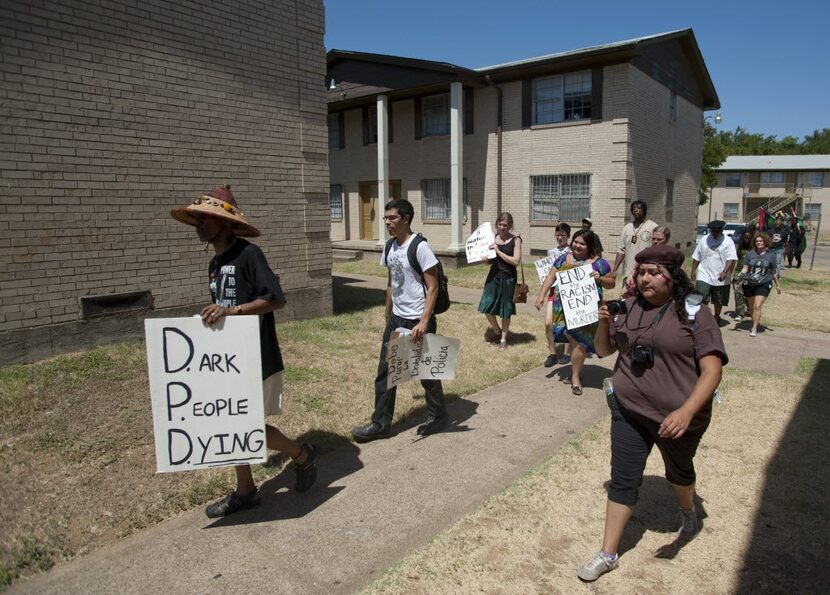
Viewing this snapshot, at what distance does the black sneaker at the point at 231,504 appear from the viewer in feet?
12.5

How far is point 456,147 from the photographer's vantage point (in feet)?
58.6

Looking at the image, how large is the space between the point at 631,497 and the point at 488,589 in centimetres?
87

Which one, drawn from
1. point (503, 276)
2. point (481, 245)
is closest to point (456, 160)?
point (481, 245)

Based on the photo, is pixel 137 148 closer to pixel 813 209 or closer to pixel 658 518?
pixel 658 518

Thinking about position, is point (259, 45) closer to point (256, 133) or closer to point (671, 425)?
point (256, 133)

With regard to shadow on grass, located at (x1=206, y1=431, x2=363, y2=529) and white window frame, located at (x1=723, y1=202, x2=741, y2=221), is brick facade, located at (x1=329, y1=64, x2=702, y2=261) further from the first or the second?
white window frame, located at (x1=723, y1=202, x2=741, y2=221)

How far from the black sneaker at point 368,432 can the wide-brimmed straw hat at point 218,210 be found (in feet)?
6.60

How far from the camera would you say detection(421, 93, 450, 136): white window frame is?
19.7 metres

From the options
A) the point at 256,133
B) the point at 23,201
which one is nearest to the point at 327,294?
the point at 256,133

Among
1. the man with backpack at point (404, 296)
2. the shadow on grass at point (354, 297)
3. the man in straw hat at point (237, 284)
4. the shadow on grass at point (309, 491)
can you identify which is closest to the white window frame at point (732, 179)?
the shadow on grass at point (354, 297)

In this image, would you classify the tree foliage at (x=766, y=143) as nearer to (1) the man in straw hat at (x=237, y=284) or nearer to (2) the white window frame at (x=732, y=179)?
(2) the white window frame at (x=732, y=179)

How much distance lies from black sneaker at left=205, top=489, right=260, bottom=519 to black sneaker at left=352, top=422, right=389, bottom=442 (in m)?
1.20

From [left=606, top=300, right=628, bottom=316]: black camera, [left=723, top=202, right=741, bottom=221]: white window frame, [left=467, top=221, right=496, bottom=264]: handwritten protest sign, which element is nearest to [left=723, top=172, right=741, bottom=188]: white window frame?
[left=723, top=202, right=741, bottom=221]: white window frame

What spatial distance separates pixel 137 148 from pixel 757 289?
8.70m
